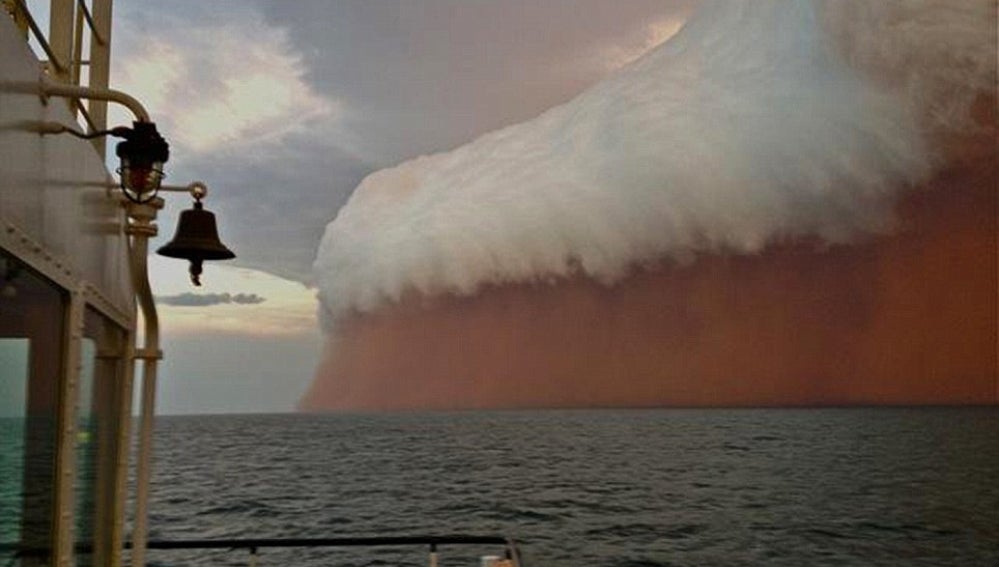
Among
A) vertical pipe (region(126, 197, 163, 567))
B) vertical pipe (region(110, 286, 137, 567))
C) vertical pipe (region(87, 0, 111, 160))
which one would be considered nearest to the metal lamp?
vertical pipe (region(126, 197, 163, 567))

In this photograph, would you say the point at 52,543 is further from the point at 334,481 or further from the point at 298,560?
the point at 334,481

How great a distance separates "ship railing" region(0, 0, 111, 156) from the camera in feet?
12.0

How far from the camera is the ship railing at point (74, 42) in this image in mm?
3646

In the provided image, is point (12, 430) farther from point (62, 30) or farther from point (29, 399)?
point (62, 30)

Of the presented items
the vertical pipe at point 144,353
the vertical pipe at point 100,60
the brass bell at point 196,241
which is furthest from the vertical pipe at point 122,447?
the vertical pipe at point 100,60

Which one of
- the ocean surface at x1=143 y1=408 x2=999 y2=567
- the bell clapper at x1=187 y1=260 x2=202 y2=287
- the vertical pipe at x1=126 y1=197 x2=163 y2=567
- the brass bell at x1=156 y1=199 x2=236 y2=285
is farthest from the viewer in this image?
the ocean surface at x1=143 y1=408 x2=999 y2=567

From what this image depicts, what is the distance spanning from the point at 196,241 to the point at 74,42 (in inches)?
48.2

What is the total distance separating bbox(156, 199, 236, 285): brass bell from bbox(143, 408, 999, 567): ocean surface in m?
28.5

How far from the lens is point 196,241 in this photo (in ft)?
16.9

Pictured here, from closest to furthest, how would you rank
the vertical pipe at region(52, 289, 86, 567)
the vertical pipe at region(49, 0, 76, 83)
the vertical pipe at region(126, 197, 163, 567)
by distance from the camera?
the vertical pipe at region(52, 289, 86, 567), the vertical pipe at region(49, 0, 76, 83), the vertical pipe at region(126, 197, 163, 567)

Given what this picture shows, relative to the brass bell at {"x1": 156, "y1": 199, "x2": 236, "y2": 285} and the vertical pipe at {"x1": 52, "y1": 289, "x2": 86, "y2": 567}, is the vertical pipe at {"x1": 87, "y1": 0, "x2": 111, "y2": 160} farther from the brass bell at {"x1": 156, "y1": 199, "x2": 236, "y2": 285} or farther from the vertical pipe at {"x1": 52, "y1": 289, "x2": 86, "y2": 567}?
the vertical pipe at {"x1": 52, "y1": 289, "x2": 86, "y2": 567}

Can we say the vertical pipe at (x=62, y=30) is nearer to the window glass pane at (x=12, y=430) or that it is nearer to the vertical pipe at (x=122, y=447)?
the window glass pane at (x=12, y=430)

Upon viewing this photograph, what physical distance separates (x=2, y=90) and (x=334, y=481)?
269ft

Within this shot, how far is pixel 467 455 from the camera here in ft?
406
